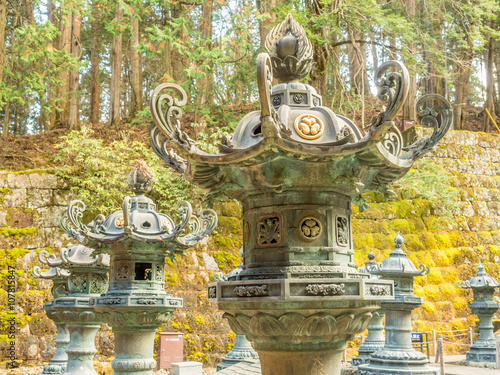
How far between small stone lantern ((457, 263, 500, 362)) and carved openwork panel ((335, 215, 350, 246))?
336 inches

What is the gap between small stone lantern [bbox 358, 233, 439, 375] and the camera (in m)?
8.71

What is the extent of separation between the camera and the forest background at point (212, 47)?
14883 mm

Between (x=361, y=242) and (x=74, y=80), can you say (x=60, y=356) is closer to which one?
(x=361, y=242)

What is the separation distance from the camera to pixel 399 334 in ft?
29.4

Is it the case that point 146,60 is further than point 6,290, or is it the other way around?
point 146,60

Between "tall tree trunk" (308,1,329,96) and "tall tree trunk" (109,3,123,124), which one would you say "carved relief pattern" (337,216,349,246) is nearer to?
"tall tree trunk" (308,1,329,96)

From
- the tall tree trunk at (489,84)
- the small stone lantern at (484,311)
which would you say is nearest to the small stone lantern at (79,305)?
the small stone lantern at (484,311)

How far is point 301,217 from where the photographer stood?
4531 millimetres

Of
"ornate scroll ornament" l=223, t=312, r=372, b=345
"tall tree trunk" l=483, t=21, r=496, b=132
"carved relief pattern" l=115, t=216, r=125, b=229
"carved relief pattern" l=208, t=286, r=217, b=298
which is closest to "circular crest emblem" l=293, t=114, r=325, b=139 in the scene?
"ornate scroll ornament" l=223, t=312, r=372, b=345

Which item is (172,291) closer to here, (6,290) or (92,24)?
(6,290)

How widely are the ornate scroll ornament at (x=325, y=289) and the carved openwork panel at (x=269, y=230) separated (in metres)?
0.56

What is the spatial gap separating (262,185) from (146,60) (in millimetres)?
22932

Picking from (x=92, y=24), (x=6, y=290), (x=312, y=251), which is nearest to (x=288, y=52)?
(x=312, y=251)

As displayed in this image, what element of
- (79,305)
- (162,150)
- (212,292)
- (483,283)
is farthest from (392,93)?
(483,283)
